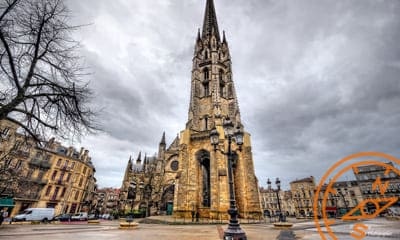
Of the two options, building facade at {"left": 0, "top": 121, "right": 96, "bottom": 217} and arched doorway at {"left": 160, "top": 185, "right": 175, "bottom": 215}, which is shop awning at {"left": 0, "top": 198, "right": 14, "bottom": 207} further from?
arched doorway at {"left": 160, "top": 185, "right": 175, "bottom": 215}

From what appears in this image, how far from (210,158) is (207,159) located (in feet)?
11.8

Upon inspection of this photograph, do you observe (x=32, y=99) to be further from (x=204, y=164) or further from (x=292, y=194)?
(x=292, y=194)

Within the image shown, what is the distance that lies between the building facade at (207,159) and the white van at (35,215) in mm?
8373

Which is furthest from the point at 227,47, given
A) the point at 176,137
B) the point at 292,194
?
the point at 292,194

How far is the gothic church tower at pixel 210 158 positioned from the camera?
1550 cm

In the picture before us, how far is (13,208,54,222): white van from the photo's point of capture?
17.6 metres

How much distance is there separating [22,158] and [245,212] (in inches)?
1113

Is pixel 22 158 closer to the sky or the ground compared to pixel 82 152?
closer to the ground

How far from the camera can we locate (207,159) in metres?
20.2

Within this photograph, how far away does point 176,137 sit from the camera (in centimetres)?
3466

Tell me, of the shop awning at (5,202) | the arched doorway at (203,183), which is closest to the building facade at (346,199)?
the arched doorway at (203,183)

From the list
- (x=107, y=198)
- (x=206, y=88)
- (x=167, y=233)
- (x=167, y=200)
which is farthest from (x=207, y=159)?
(x=107, y=198)

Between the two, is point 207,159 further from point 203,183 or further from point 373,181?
point 373,181

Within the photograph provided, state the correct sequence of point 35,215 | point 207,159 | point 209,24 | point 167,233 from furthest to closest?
point 209,24 → point 207,159 → point 35,215 → point 167,233
